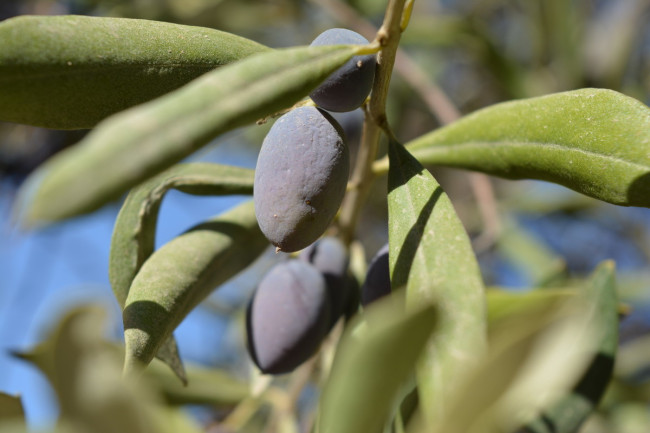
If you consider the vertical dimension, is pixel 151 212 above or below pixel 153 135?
below

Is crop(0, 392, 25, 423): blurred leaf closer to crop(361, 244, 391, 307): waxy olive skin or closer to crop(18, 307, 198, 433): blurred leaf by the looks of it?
crop(18, 307, 198, 433): blurred leaf

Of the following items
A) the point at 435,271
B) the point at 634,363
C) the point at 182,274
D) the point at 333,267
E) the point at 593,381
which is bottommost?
the point at 634,363

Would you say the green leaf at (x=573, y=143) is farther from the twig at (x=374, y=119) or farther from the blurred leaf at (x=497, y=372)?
the blurred leaf at (x=497, y=372)

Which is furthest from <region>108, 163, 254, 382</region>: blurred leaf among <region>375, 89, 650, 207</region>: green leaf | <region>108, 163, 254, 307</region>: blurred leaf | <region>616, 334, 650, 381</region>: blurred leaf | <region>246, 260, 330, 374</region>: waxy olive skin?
<region>616, 334, 650, 381</region>: blurred leaf

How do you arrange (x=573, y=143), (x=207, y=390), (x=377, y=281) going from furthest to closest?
(x=207, y=390)
(x=377, y=281)
(x=573, y=143)

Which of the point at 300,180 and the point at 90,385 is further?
the point at 300,180

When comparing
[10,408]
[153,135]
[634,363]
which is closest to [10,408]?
[10,408]

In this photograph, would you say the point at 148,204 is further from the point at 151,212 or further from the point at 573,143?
the point at 573,143

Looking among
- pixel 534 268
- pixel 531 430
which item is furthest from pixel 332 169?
pixel 534 268
